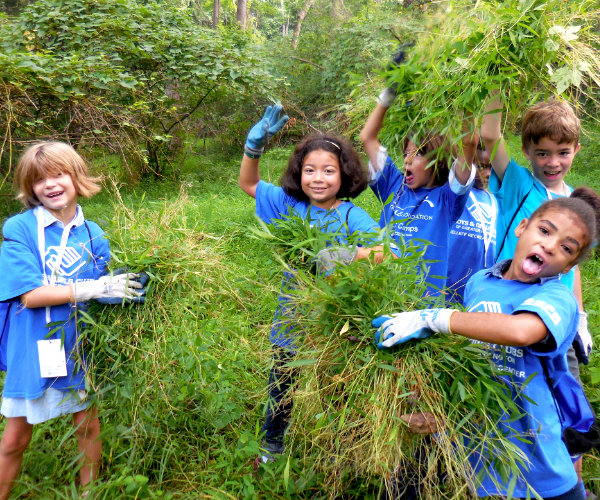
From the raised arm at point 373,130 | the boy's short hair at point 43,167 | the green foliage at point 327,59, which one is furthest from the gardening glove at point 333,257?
the green foliage at point 327,59

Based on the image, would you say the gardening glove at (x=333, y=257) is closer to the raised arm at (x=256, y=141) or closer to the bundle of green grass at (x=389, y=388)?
the bundle of green grass at (x=389, y=388)

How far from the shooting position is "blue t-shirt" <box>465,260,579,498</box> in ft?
5.22

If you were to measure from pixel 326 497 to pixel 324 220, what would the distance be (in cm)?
140

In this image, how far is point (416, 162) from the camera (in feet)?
8.05

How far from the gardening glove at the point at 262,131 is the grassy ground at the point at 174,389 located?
14 cm

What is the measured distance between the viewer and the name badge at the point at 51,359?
6.79 ft

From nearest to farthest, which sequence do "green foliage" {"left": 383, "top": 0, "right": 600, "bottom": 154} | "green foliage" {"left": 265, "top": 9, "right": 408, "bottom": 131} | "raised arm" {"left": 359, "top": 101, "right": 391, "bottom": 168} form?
"green foliage" {"left": 383, "top": 0, "right": 600, "bottom": 154}, "raised arm" {"left": 359, "top": 101, "right": 391, "bottom": 168}, "green foliage" {"left": 265, "top": 9, "right": 408, "bottom": 131}

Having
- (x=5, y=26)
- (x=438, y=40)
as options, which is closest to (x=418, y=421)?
(x=438, y=40)

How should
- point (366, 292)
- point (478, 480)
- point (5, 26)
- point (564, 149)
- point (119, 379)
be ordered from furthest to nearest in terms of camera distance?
point (5, 26) → point (564, 149) → point (119, 379) → point (366, 292) → point (478, 480)

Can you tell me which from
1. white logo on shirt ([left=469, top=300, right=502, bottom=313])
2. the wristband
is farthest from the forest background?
white logo on shirt ([left=469, top=300, right=502, bottom=313])

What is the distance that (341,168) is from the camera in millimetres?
2418

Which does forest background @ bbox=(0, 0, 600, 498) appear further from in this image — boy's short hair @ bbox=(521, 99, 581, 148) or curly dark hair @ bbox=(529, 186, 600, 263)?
curly dark hair @ bbox=(529, 186, 600, 263)

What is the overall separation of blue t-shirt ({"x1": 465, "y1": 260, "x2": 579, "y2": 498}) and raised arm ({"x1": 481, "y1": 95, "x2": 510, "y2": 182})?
0.71m

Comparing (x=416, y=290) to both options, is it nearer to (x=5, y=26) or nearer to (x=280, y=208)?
(x=280, y=208)
